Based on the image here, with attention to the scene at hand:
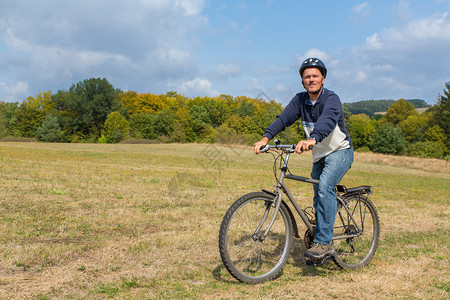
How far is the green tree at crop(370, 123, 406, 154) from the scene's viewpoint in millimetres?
95188

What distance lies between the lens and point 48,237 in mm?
5562

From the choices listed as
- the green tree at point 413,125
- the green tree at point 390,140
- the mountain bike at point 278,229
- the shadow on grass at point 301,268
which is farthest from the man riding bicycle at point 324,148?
the green tree at point 413,125

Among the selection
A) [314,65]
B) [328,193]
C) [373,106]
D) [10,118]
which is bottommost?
[328,193]

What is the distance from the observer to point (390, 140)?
314 ft

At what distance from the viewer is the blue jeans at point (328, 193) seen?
4.27 metres

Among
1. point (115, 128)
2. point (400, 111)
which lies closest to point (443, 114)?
point (400, 111)

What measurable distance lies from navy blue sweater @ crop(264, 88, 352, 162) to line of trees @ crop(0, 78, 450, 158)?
69656 mm

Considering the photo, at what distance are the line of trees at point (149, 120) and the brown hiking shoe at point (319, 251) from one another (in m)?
70.0

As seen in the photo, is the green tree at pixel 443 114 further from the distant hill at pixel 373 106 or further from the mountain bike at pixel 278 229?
the mountain bike at pixel 278 229

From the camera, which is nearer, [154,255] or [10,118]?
[154,255]

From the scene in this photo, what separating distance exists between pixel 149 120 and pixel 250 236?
8698cm

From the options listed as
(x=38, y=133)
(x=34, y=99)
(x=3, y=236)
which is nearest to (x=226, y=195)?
(x=3, y=236)

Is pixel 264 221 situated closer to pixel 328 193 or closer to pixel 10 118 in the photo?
pixel 328 193

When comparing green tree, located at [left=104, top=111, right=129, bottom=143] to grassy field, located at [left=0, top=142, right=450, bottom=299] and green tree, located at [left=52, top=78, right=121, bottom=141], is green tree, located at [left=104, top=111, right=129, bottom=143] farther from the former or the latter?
grassy field, located at [left=0, top=142, right=450, bottom=299]
